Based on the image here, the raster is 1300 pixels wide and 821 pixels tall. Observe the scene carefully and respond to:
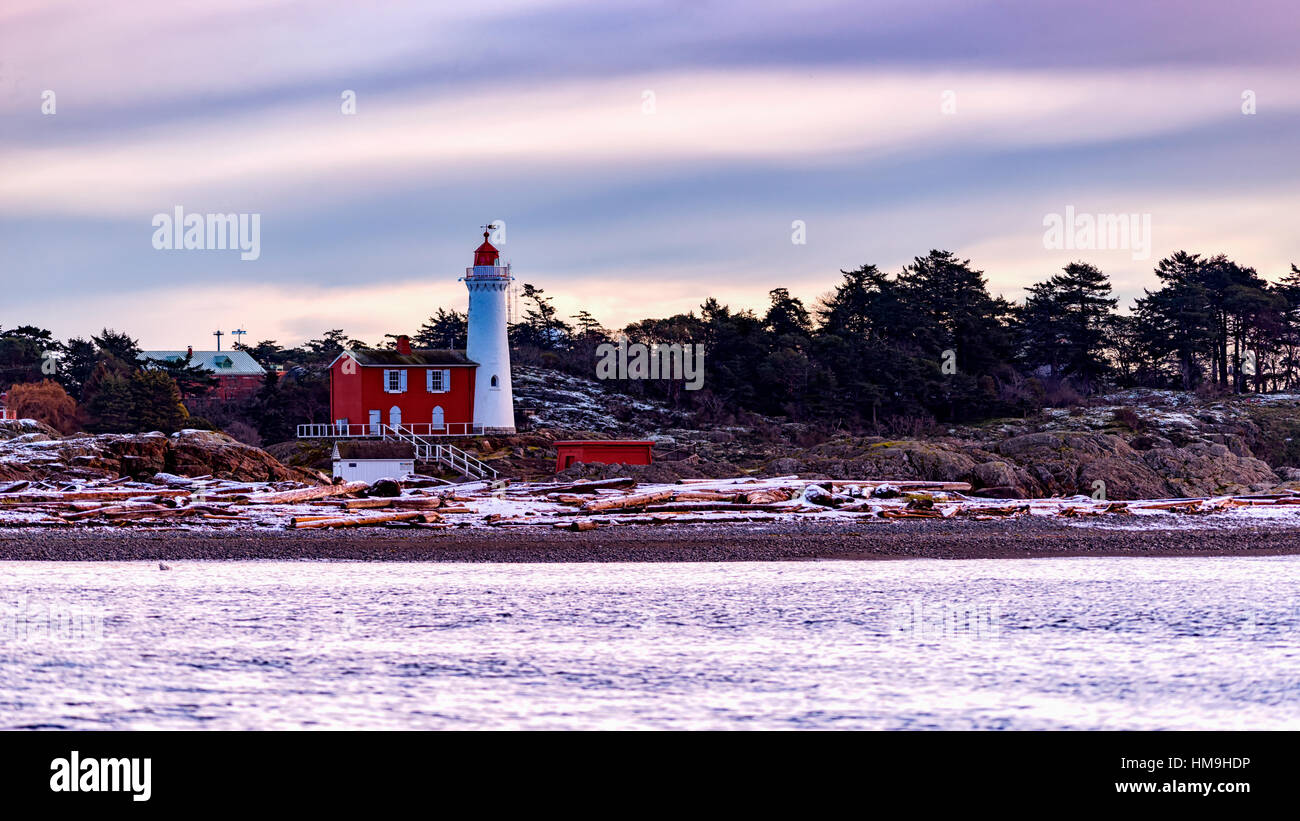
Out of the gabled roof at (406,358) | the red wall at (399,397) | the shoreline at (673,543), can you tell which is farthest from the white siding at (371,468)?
the shoreline at (673,543)

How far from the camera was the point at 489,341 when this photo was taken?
53688 mm

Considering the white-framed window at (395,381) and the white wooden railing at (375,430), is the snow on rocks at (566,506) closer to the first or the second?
the white wooden railing at (375,430)

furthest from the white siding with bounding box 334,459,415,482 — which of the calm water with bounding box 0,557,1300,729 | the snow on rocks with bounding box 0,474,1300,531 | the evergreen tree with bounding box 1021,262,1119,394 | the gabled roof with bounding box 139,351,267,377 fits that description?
the gabled roof with bounding box 139,351,267,377

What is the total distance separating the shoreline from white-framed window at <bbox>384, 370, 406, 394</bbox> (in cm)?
2609

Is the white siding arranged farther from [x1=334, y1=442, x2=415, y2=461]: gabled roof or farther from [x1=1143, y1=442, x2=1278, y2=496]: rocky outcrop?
[x1=1143, y1=442, x2=1278, y2=496]: rocky outcrop

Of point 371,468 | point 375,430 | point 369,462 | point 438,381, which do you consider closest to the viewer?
point 371,468

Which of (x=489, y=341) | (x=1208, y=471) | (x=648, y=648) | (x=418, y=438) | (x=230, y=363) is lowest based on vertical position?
(x=648, y=648)

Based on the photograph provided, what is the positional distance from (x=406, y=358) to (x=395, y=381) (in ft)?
4.22

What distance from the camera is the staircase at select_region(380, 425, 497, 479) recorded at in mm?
45750

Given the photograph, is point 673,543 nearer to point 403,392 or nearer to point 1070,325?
point 403,392

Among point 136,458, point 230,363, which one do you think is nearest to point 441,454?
point 136,458

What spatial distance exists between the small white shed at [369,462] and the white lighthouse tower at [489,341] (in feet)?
19.9

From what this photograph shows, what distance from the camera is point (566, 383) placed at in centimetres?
6581
